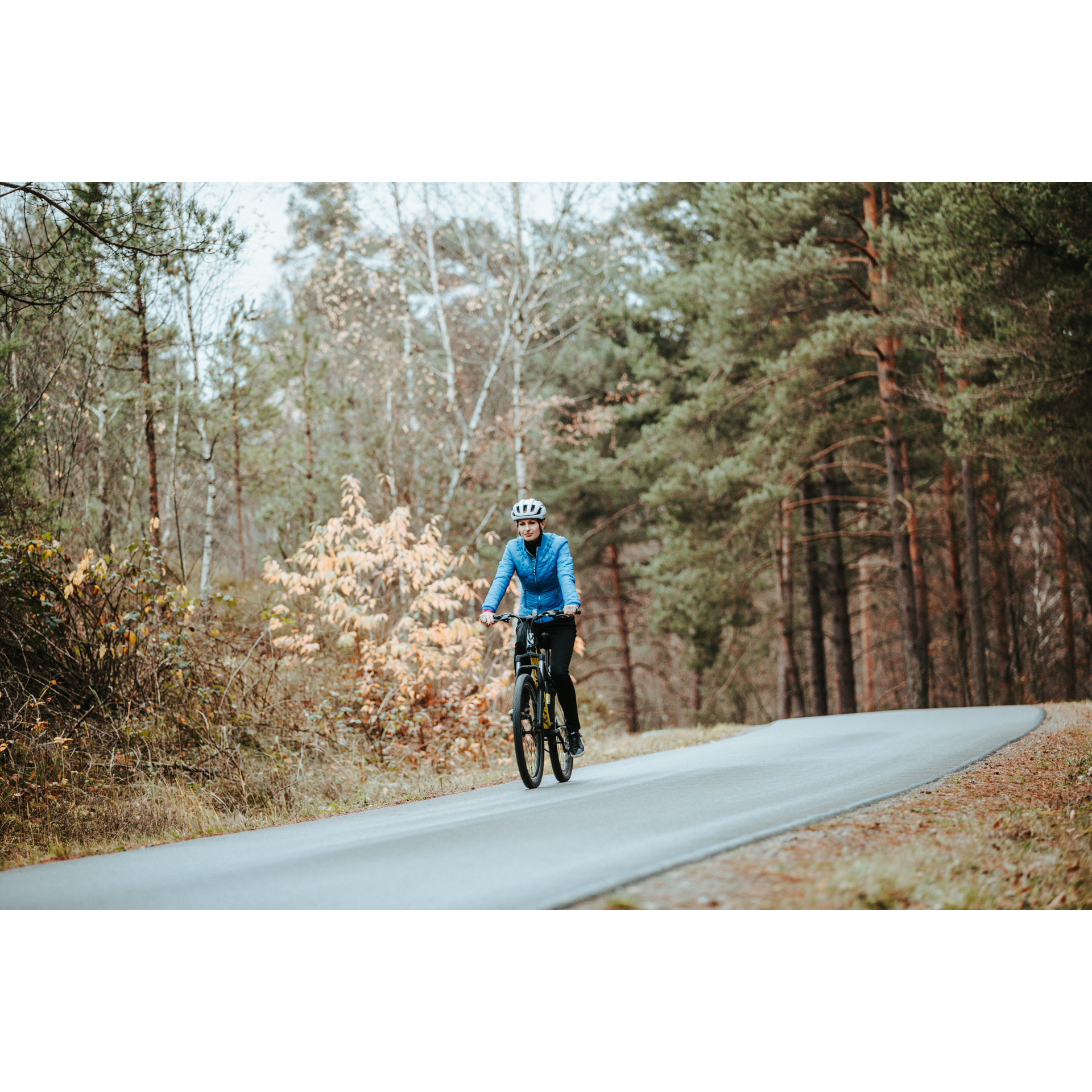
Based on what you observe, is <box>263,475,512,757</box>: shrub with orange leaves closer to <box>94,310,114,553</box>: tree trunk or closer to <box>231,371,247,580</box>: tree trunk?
<box>231,371,247,580</box>: tree trunk

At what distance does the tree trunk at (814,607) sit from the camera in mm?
16766

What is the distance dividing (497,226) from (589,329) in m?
3.58

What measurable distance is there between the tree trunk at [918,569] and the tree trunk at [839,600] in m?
1.22

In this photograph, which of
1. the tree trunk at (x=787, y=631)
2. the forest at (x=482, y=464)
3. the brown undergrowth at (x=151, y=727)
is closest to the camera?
the brown undergrowth at (x=151, y=727)

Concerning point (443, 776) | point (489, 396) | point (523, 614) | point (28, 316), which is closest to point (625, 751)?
point (443, 776)

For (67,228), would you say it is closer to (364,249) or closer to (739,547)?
(364,249)

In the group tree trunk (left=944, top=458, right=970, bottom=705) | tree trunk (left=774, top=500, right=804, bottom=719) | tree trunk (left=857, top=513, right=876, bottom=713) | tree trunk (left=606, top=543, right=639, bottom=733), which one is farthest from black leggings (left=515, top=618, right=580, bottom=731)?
tree trunk (left=857, top=513, right=876, bottom=713)

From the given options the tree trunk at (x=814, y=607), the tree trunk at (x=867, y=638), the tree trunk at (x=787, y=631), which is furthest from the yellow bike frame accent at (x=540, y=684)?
the tree trunk at (x=867, y=638)

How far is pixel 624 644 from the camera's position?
1900 centimetres

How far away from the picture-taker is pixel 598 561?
19531 millimetres

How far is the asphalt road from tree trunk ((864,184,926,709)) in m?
6.76

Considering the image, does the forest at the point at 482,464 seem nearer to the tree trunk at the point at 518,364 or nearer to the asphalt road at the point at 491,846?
the tree trunk at the point at 518,364

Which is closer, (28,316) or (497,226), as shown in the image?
(28,316)

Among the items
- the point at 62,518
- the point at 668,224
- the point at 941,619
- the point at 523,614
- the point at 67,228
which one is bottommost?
→ the point at 941,619
